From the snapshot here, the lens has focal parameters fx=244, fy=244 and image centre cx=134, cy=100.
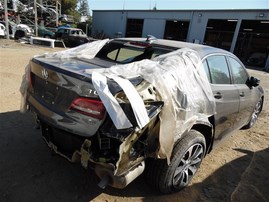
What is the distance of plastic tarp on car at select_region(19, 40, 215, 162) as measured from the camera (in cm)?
212

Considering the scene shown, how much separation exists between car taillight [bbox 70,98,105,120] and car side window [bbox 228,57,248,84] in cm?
244

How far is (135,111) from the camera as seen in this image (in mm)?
1994

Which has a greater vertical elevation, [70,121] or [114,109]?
[114,109]

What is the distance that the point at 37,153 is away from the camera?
10.9 ft

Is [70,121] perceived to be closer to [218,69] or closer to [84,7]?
[218,69]

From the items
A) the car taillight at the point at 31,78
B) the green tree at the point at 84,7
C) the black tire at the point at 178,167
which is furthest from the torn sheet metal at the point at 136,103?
the green tree at the point at 84,7

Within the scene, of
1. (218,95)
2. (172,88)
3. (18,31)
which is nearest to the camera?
(172,88)

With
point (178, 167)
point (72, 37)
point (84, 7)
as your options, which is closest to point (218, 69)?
point (178, 167)

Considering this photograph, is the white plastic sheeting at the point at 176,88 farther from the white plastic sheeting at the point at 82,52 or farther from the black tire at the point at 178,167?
the white plastic sheeting at the point at 82,52

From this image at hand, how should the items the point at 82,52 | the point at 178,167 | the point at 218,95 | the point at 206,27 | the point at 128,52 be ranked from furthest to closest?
the point at 206,27, the point at 128,52, the point at 82,52, the point at 218,95, the point at 178,167

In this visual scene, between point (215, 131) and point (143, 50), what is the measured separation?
1507 mm

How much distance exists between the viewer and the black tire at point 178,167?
260 cm

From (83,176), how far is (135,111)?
4.74 feet

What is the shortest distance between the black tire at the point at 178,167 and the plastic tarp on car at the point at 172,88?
0.68ft
